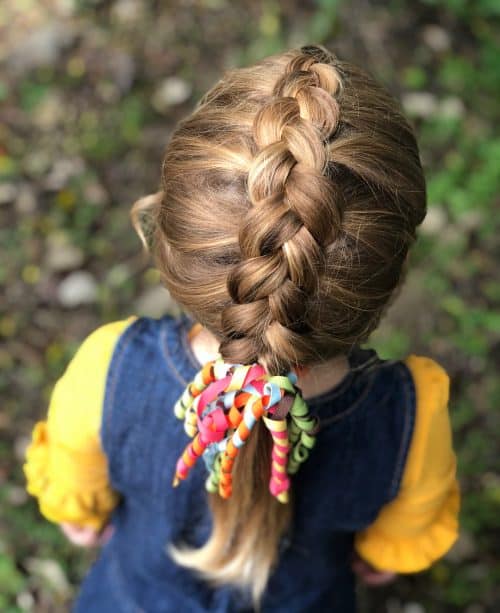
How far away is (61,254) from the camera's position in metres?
2.34

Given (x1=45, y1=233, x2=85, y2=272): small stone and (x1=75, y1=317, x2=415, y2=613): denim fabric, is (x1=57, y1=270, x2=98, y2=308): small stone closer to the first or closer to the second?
(x1=45, y1=233, x2=85, y2=272): small stone

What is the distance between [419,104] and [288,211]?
1956 mm

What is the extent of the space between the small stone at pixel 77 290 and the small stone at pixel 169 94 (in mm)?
677

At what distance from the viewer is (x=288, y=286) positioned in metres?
0.92

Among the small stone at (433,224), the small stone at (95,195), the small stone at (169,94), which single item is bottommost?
the small stone at (433,224)

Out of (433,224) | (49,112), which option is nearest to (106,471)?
(433,224)

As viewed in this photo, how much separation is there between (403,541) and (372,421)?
1.15 ft

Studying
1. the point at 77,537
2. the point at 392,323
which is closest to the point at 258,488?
the point at 77,537

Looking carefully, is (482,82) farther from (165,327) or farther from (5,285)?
(165,327)

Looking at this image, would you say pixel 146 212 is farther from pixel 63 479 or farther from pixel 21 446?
pixel 21 446

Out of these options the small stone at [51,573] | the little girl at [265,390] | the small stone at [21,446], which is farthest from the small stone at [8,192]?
the little girl at [265,390]

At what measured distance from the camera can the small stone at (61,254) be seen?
2.33 m

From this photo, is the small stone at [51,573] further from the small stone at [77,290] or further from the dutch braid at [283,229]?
the dutch braid at [283,229]

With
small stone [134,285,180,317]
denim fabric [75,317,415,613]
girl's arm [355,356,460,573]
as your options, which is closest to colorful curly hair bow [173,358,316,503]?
denim fabric [75,317,415,613]
